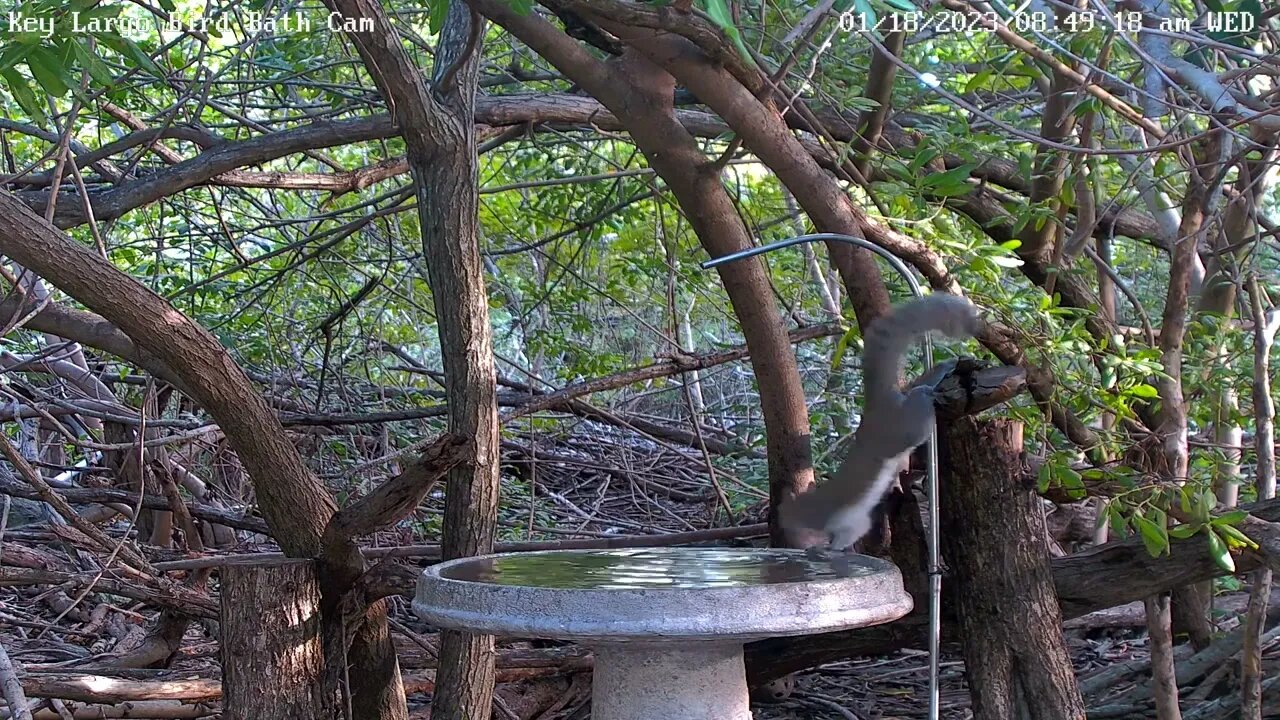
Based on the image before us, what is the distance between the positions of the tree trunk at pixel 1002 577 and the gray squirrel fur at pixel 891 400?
0.52 meters

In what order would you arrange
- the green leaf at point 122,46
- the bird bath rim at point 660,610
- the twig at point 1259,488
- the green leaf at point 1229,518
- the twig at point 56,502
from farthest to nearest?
the twig at point 1259,488
the twig at point 56,502
the green leaf at point 1229,518
the green leaf at point 122,46
the bird bath rim at point 660,610

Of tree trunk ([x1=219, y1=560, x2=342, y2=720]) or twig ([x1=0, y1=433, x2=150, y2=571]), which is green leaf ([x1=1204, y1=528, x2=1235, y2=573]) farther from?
twig ([x1=0, y1=433, x2=150, y2=571])

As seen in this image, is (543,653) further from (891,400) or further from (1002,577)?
(891,400)

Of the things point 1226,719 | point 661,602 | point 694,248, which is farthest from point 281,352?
point 1226,719

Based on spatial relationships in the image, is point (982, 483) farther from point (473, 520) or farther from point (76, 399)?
point (76, 399)

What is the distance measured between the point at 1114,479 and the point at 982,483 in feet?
1.19

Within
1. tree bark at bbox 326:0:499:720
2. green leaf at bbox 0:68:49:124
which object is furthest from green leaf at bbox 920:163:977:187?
green leaf at bbox 0:68:49:124

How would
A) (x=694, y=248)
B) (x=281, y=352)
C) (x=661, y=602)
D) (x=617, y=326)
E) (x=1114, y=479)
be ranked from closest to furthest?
(x=661, y=602), (x=1114, y=479), (x=281, y=352), (x=694, y=248), (x=617, y=326)

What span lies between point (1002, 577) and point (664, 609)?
4.47 feet

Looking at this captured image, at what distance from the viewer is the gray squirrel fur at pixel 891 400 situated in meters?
2.45

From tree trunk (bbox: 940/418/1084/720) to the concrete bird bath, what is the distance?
0.52 m

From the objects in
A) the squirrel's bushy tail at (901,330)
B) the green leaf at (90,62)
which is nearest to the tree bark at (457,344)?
the green leaf at (90,62)

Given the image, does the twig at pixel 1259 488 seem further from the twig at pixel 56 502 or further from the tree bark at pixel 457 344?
the twig at pixel 56 502

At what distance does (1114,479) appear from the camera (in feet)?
10.1
